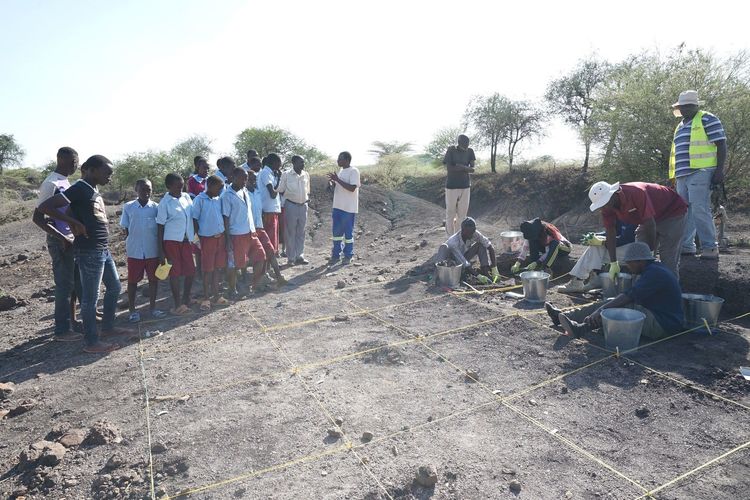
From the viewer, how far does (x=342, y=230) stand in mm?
8320

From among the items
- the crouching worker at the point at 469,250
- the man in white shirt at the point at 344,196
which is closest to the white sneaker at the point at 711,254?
the crouching worker at the point at 469,250

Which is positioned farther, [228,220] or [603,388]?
[228,220]

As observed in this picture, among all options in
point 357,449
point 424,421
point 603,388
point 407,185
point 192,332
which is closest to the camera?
point 357,449

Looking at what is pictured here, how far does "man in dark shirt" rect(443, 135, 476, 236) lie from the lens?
814 cm

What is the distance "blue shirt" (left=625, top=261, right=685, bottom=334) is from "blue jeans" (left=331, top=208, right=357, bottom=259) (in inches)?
190

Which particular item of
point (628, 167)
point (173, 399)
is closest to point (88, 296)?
point (173, 399)

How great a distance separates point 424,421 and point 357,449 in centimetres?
53

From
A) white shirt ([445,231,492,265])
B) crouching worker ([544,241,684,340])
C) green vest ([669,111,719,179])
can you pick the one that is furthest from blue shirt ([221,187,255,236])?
green vest ([669,111,719,179])

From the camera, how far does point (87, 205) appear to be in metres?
4.27

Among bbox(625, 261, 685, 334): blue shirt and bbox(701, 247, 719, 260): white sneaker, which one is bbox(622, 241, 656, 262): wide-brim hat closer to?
bbox(625, 261, 685, 334): blue shirt

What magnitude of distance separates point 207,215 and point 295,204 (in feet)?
7.29

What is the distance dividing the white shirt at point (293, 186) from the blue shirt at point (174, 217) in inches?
92.9

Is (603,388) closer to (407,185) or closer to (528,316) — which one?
(528,316)

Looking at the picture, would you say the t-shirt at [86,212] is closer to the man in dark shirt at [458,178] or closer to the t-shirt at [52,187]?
the t-shirt at [52,187]
